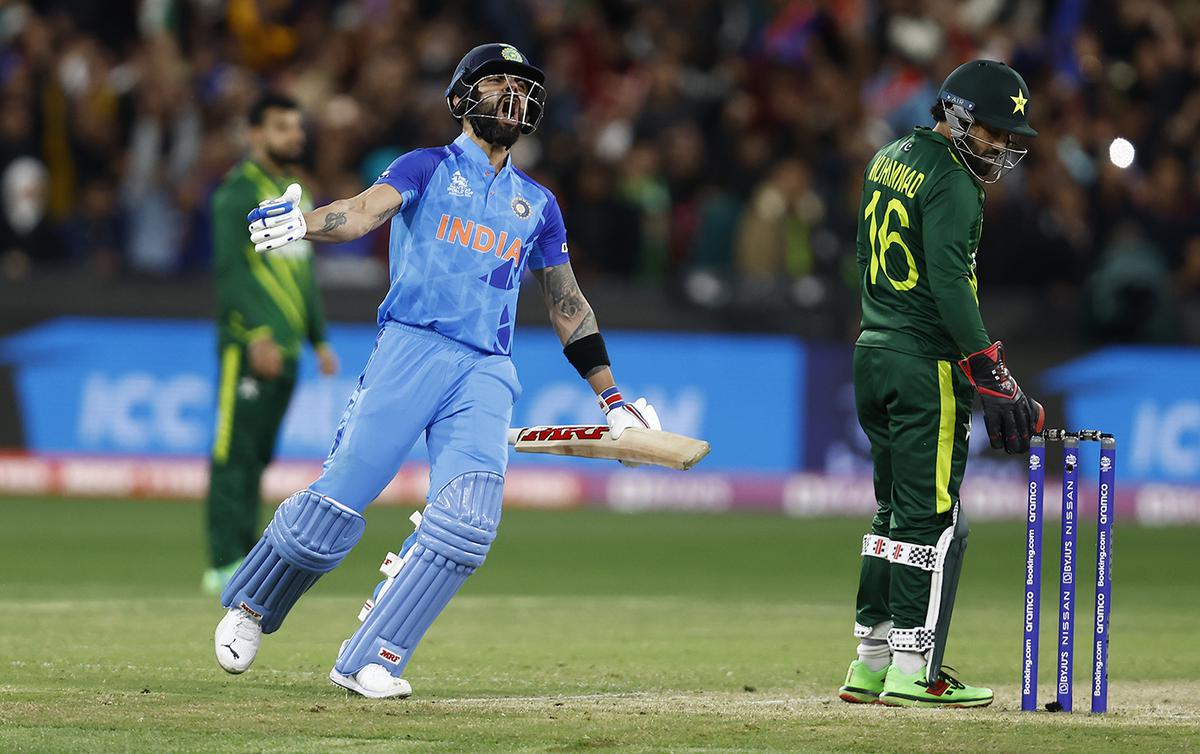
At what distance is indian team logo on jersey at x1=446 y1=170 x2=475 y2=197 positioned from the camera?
7.23 metres

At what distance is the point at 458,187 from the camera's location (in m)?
7.25

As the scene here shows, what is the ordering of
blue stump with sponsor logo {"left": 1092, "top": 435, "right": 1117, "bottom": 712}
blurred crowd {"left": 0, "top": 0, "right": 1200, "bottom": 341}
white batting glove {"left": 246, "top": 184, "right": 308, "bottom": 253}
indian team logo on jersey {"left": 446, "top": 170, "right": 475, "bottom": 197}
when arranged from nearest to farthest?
white batting glove {"left": 246, "top": 184, "right": 308, "bottom": 253} < blue stump with sponsor logo {"left": 1092, "top": 435, "right": 1117, "bottom": 712} < indian team logo on jersey {"left": 446, "top": 170, "right": 475, "bottom": 197} < blurred crowd {"left": 0, "top": 0, "right": 1200, "bottom": 341}

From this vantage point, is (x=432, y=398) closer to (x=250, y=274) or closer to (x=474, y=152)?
(x=474, y=152)

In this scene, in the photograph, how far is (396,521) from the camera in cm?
1544

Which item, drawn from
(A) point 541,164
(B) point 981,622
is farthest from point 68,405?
(B) point 981,622

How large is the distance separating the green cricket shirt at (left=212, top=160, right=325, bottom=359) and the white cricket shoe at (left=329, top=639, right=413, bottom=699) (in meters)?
4.16

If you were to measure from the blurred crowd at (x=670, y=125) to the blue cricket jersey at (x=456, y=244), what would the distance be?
938 cm

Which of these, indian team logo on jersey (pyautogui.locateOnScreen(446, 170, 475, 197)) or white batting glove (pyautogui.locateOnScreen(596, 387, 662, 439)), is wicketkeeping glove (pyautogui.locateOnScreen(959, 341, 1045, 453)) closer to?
white batting glove (pyautogui.locateOnScreen(596, 387, 662, 439))

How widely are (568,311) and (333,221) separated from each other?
4.10 ft

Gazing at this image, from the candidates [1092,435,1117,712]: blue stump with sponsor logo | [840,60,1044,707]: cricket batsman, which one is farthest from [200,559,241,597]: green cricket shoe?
[1092,435,1117,712]: blue stump with sponsor logo

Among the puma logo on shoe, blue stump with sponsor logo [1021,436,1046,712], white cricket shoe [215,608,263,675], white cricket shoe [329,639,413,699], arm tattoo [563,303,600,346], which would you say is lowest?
white cricket shoe [329,639,413,699]

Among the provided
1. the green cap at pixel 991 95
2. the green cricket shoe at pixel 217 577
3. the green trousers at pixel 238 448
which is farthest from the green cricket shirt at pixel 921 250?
the green cricket shoe at pixel 217 577

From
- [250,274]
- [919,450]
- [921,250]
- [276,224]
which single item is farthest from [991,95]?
[250,274]

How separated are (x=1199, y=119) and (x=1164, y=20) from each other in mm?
1287
